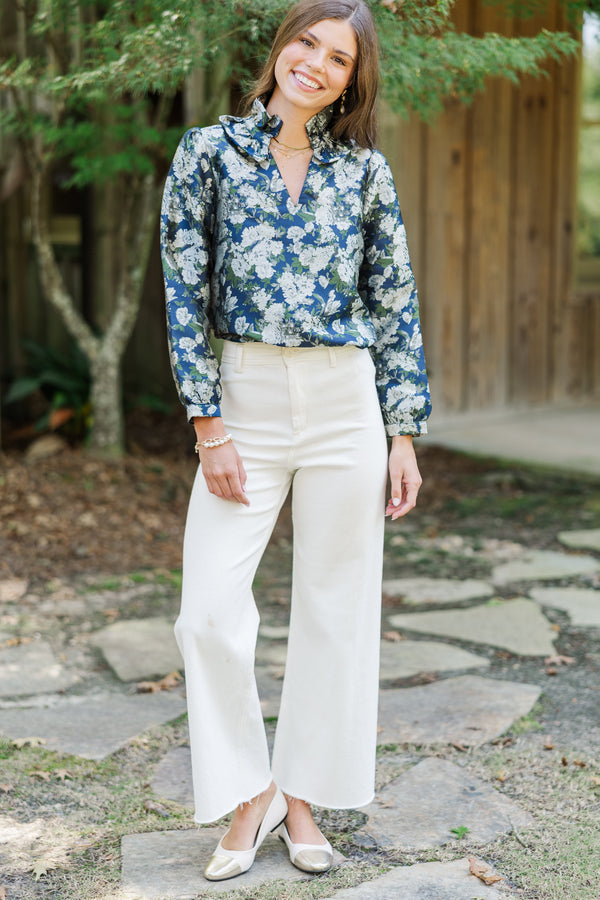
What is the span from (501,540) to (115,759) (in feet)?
8.26

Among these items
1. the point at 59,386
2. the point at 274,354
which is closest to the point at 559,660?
the point at 274,354

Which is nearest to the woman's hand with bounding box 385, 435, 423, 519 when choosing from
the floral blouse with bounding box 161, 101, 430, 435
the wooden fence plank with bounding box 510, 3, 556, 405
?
the floral blouse with bounding box 161, 101, 430, 435

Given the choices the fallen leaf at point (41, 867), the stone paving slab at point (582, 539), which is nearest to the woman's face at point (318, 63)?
the fallen leaf at point (41, 867)

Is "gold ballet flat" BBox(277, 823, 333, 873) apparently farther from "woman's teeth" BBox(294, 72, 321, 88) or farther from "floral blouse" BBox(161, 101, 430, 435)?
"woman's teeth" BBox(294, 72, 321, 88)

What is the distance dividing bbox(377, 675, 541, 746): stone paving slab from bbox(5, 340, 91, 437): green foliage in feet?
11.0

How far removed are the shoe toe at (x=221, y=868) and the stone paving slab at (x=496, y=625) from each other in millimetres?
1510

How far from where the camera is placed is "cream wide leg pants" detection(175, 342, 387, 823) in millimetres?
2098

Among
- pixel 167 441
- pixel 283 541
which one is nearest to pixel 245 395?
pixel 283 541

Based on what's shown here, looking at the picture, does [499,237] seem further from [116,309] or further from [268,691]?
[268,691]

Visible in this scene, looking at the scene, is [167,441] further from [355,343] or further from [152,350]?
[355,343]

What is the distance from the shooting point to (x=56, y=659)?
11.1 feet

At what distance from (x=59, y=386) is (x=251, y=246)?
431 cm

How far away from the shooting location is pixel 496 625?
145 inches

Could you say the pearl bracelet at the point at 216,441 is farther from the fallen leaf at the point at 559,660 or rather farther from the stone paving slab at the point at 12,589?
the stone paving slab at the point at 12,589
